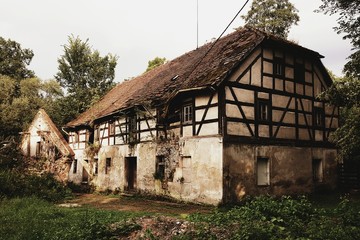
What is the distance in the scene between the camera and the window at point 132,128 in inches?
733

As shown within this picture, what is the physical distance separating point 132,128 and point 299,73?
1019 centimetres

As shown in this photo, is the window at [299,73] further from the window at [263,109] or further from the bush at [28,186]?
the bush at [28,186]

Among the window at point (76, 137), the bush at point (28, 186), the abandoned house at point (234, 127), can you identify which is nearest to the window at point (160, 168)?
the abandoned house at point (234, 127)

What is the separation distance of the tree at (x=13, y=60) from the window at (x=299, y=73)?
33.1 m

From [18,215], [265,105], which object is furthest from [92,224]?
[265,105]

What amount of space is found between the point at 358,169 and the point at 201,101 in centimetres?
1099

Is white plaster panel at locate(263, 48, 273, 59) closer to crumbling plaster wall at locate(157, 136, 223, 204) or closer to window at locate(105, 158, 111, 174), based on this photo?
crumbling plaster wall at locate(157, 136, 223, 204)

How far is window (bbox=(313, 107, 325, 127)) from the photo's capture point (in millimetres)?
17281

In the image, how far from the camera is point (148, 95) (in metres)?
18.3

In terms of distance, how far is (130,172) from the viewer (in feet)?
63.6

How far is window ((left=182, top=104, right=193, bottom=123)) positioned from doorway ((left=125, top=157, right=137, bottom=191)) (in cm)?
548

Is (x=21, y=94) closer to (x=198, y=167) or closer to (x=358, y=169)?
(x=198, y=167)

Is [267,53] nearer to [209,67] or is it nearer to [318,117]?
[209,67]

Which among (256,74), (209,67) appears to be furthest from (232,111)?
(209,67)
